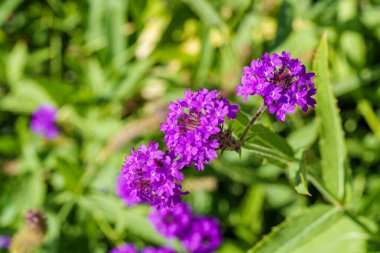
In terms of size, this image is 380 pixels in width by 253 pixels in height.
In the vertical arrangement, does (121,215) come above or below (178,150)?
above

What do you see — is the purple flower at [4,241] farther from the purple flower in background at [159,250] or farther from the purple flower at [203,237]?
the purple flower at [203,237]

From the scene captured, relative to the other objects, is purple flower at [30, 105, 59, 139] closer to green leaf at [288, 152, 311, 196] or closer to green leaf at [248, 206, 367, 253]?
green leaf at [248, 206, 367, 253]

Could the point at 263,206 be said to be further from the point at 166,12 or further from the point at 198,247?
the point at 166,12

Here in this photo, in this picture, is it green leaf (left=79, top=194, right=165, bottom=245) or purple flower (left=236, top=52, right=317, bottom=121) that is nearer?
purple flower (left=236, top=52, right=317, bottom=121)

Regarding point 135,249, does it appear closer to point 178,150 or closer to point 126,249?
point 126,249

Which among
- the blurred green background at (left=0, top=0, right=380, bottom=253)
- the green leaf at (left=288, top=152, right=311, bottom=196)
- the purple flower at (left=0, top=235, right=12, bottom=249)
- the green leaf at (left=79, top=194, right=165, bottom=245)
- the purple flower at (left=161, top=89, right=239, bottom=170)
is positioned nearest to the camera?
the purple flower at (left=161, top=89, right=239, bottom=170)

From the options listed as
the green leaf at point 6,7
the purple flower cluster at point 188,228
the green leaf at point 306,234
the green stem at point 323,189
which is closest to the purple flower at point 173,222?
the purple flower cluster at point 188,228

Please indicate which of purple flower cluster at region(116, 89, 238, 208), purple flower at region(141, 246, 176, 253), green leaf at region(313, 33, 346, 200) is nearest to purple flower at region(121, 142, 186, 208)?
purple flower cluster at region(116, 89, 238, 208)

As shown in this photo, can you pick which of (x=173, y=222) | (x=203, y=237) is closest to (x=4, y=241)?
(x=173, y=222)
